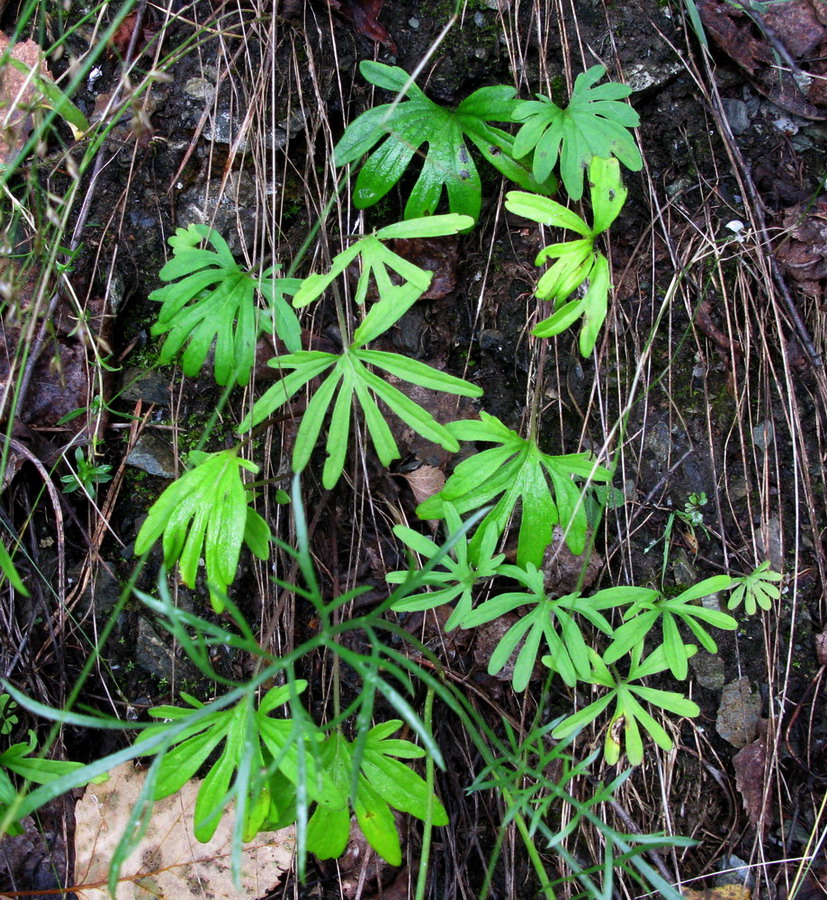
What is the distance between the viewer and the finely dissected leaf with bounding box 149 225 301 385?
1784 millimetres

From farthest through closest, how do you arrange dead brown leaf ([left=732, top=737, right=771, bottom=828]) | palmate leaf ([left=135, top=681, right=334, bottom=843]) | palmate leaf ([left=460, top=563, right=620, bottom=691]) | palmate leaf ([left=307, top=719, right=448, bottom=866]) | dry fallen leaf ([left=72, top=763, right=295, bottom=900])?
dead brown leaf ([left=732, top=737, right=771, bottom=828]), dry fallen leaf ([left=72, top=763, right=295, bottom=900]), palmate leaf ([left=460, top=563, right=620, bottom=691]), palmate leaf ([left=307, top=719, right=448, bottom=866]), palmate leaf ([left=135, top=681, right=334, bottom=843])

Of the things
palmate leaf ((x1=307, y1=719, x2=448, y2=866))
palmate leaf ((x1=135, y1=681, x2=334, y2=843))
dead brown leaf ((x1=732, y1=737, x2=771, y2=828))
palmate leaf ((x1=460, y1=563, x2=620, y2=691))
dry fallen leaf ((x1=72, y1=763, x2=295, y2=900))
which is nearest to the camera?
palmate leaf ((x1=135, y1=681, x2=334, y2=843))

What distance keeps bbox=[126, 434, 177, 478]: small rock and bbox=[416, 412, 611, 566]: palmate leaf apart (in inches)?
29.4

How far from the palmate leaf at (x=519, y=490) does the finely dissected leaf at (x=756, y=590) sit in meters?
0.50

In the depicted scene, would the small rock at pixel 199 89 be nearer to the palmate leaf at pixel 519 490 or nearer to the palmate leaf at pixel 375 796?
the palmate leaf at pixel 519 490

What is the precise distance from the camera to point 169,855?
1.90m

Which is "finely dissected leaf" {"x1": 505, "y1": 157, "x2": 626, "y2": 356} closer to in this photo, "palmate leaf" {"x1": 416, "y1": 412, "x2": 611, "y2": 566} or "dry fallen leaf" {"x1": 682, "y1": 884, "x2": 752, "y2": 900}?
"palmate leaf" {"x1": 416, "y1": 412, "x2": 611, "y2": 566}

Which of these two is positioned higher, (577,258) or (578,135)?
(578,135)

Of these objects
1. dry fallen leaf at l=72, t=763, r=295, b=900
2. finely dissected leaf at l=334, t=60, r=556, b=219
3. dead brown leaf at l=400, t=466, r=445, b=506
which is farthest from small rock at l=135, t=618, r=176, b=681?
finely dissected leaf at l=334, t=60, r=556, b=219

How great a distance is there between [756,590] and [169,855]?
1707mm

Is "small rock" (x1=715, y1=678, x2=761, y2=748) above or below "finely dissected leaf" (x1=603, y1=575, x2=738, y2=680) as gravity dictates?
below

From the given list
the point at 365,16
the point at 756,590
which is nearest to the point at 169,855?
the point at 756,590

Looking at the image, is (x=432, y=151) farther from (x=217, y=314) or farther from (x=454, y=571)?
(x=454, y=571)

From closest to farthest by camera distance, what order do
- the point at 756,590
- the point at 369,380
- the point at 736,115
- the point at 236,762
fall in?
the point at 236,762, the point at 369,380, the point at 756,590, the point at 736,115
